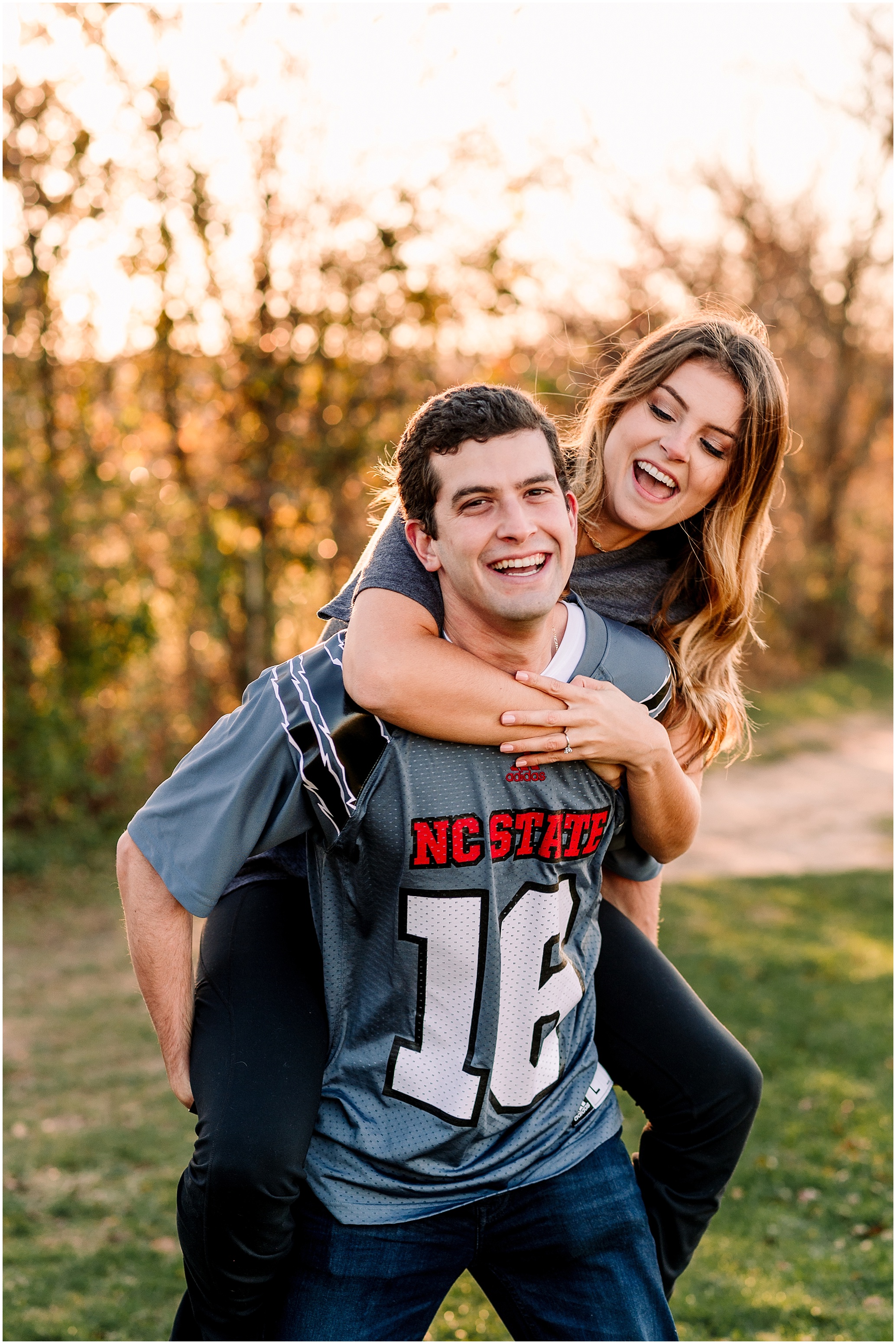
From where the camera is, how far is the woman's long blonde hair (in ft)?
9.11

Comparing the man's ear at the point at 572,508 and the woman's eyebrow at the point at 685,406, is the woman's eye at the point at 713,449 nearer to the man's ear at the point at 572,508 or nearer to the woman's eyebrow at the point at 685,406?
the woman's eyebrow at the point at 685,406

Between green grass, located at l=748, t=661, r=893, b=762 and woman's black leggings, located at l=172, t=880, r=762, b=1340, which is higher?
woman's black leggings, located at l=172, t=880, r=762, b=1340

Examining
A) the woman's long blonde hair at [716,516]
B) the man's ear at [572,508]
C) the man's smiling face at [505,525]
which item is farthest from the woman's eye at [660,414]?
the man's smiling face at [505,525]

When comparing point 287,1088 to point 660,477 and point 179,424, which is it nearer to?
point 660,477

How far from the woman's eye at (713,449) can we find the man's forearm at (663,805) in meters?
0.77

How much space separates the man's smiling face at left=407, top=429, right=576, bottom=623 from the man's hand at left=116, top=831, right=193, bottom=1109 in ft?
2.68

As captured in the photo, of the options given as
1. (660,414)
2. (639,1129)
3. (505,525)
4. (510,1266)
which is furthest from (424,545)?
(639,1129)

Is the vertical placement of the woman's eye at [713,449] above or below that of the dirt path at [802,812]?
above

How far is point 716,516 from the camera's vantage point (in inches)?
113

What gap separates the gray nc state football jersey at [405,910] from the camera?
2209 millimetres

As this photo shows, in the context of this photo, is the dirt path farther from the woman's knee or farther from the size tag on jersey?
the woman's knee

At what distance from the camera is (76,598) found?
741 cm

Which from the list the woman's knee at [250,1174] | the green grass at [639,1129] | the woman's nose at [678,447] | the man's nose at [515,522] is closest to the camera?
the woman's knee at [250,1174]

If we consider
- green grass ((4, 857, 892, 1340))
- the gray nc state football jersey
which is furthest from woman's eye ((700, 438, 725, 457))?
green grass ((4, 857, 892, 1340))
